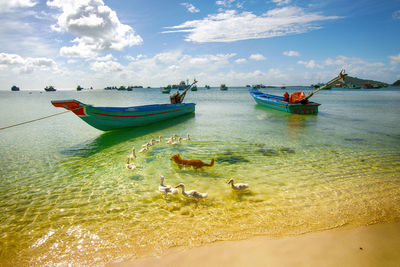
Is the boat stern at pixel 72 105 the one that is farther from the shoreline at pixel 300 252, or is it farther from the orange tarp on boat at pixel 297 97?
the orange tarp on boat at pixel 297 97

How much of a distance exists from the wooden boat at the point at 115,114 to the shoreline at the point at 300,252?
11850mm

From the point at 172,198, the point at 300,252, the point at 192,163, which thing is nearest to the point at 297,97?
the point at 192,163

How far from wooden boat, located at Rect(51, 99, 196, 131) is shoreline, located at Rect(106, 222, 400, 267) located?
1185 centimetres

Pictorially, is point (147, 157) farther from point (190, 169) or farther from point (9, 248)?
point (9, 248)

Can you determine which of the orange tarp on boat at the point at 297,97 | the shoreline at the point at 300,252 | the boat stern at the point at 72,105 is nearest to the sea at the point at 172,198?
the shoreline at the point at 300,252

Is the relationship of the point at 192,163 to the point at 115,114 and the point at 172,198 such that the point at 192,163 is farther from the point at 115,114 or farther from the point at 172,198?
the point at 115,114

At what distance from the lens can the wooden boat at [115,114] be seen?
12697mm

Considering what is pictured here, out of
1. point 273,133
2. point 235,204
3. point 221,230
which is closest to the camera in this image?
point 221,230

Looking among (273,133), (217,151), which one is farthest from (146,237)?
(273,133)

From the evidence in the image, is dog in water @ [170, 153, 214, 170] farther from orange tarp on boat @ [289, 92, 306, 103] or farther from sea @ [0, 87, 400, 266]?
orange tarp on boat @ [289, 92, 306, 103]

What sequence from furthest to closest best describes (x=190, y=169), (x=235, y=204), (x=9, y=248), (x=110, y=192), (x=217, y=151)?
(x=217, y=151)
(x=190, y=169)
(x=110, y=192)
(x=235, y=204)
(x=9, y=248)

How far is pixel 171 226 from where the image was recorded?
447 cm

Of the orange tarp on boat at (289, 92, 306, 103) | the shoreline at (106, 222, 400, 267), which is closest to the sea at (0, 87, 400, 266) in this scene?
the shoreline at (106, 222, 400, 267)

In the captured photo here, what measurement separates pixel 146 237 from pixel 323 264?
3.30m
